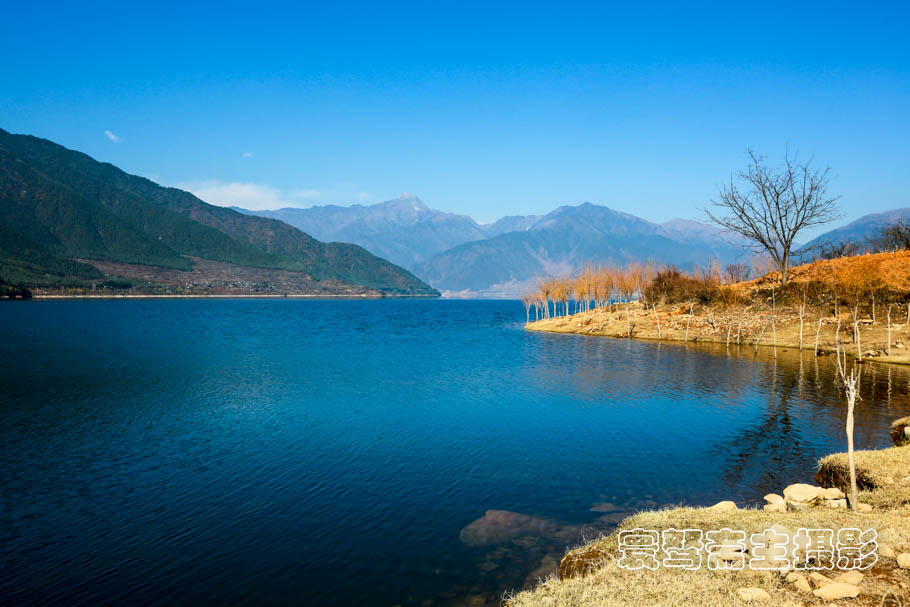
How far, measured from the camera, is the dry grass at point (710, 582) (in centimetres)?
973

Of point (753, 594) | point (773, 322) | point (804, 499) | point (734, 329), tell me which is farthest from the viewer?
point (734, 329)

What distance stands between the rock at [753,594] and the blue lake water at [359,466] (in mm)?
5854

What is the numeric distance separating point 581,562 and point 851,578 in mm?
5739

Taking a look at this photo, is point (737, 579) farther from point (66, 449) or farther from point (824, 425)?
point (66, 449)

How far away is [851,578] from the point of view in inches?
388

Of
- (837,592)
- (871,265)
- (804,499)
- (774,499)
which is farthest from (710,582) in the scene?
(871,265)

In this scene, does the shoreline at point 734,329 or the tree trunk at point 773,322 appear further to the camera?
the tree trunk at point 773,322

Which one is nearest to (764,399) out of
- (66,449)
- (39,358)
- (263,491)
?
(263,491)

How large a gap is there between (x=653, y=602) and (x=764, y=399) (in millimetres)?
32932

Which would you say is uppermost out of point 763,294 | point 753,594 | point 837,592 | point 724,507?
point 763,294

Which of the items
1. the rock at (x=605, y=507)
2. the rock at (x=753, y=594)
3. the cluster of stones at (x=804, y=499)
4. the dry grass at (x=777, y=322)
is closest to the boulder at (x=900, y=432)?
the cluster of stones at (x=804, y=499)

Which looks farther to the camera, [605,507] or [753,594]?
[605,507]

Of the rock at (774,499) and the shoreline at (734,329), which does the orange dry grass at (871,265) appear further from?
the rock at (774,499)

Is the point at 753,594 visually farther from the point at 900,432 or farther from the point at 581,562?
the point at 900,432
